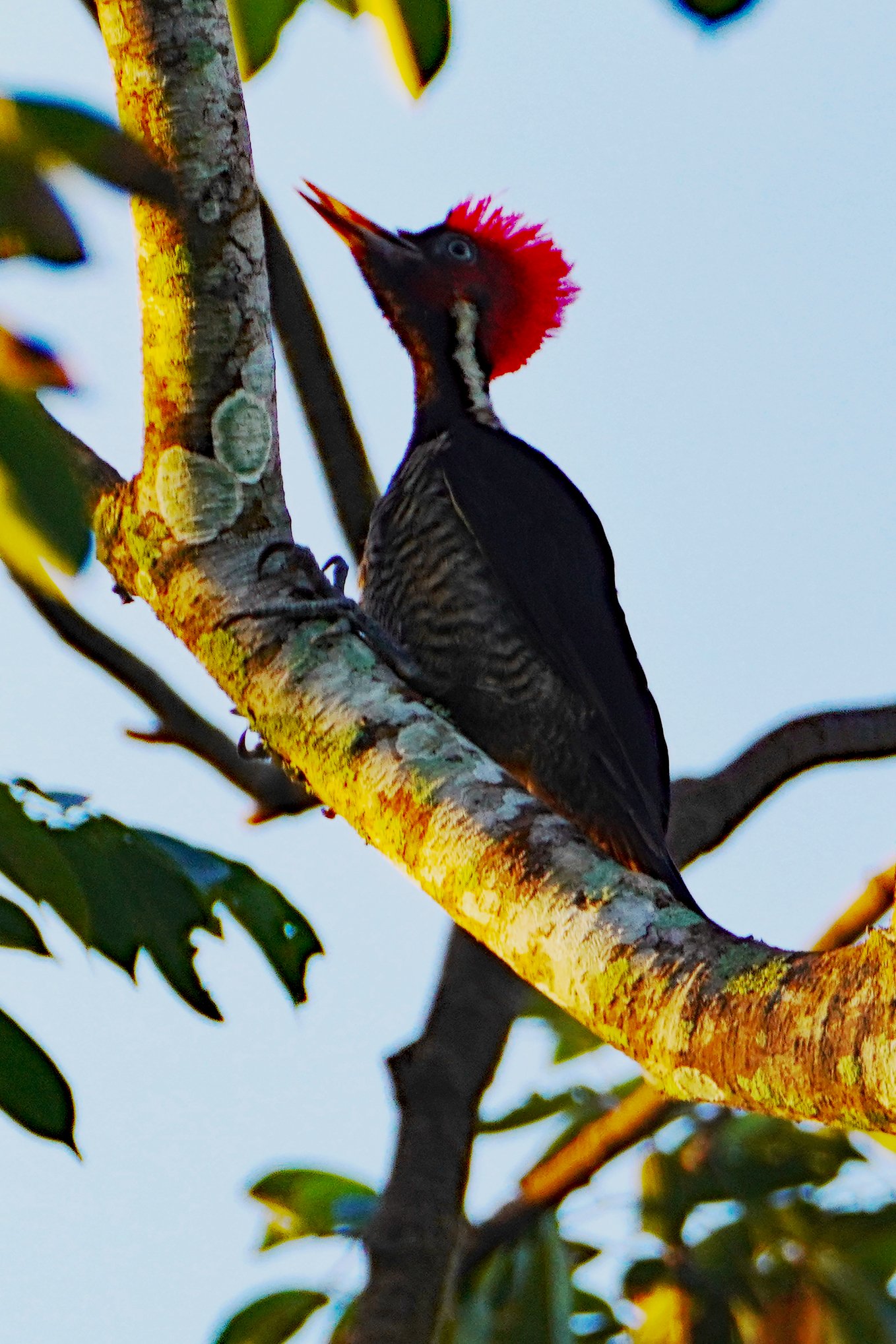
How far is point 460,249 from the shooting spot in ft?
12.2

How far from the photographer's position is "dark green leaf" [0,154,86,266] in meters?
0.69

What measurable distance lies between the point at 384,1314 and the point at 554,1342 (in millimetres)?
352

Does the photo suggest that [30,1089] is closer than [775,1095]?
No

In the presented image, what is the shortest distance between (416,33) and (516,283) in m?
1.77

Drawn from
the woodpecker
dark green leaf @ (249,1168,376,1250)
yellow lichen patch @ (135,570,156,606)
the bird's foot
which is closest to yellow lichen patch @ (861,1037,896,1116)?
the bird's foot

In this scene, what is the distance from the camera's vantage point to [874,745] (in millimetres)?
2949

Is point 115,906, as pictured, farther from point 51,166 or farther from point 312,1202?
point 312,1202

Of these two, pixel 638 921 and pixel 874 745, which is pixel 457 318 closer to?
pixel 874 745

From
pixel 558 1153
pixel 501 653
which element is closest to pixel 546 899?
pixel 501 653

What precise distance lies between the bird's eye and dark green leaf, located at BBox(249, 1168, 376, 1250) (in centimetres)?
213

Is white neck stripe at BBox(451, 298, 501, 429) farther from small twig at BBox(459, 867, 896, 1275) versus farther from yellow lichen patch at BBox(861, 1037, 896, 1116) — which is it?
yellow lichen patch at BBox(861, 1037, 896, 1116)

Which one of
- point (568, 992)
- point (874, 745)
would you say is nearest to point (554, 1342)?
point (874, 745)

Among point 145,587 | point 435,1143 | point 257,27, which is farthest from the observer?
point 435,1143

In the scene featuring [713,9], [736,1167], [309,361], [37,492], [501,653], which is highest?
[309,361]
